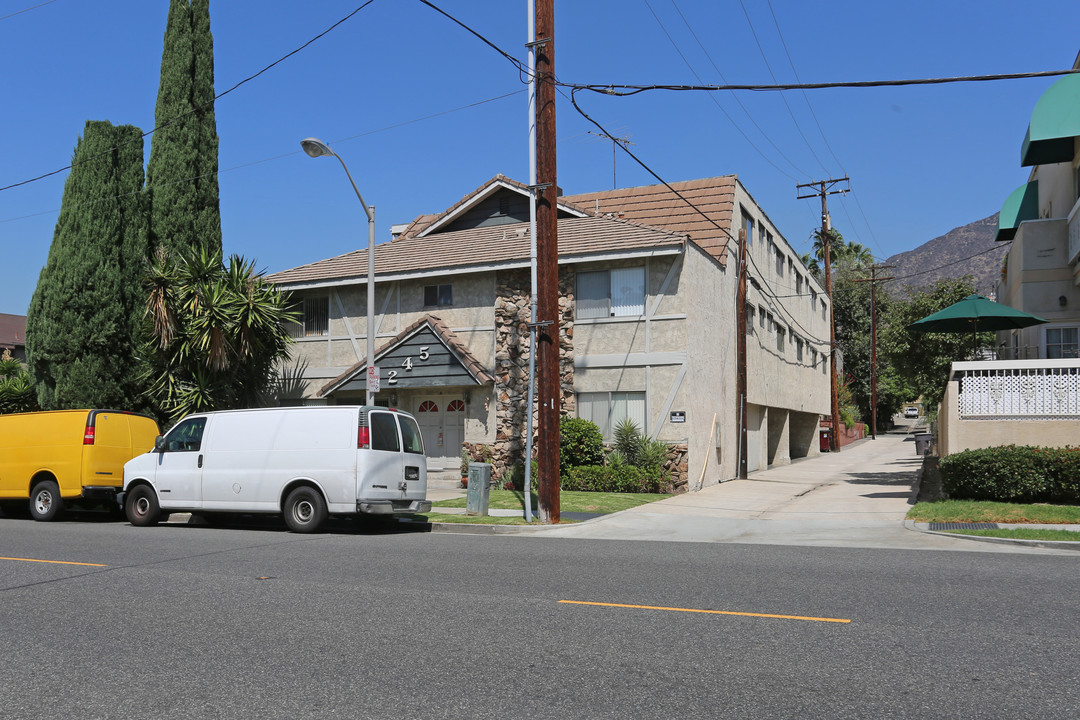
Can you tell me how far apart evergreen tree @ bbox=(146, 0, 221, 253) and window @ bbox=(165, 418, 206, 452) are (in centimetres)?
1109

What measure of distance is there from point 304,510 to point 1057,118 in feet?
65.7

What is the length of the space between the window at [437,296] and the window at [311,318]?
3.53 metres

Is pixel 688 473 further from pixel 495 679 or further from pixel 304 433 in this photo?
pixel 495 679

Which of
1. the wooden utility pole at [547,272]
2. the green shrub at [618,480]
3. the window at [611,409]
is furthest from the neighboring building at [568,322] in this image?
the wooden utility pole at [547,272]

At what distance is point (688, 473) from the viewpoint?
69.9ft

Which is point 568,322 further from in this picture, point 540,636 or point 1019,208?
point 1019,208

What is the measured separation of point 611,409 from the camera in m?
22.3

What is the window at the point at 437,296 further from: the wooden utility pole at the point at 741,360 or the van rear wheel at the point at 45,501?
the van rear wheel at the point at 45,501

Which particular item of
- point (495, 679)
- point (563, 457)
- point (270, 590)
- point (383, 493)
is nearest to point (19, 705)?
point (495, 679)

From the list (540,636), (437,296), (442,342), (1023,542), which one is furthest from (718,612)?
(437,296)

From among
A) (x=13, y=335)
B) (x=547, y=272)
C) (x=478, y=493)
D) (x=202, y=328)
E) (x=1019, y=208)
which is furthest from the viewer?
(x=13, y=335)

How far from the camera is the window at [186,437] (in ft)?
50.0

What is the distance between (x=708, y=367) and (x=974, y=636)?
17.3 metres

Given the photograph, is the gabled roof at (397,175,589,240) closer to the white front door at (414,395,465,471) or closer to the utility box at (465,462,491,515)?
the white front door at (414,395,465,471)
